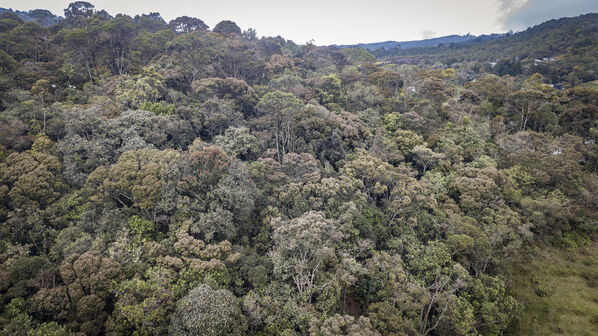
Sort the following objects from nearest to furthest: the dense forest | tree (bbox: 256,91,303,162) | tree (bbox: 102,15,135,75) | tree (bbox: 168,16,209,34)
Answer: the dense forest, tree (bbox: 256,91,303,162), tree (bbox: 102,15,135,75), tree (bbox: 168,16,209,34)

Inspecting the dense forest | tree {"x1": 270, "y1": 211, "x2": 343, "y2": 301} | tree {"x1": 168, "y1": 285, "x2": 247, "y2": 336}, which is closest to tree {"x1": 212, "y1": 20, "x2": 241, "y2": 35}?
the dense forest

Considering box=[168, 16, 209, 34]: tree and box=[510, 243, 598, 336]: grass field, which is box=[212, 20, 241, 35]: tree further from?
box=[510, 243, 598, 336]: grass field

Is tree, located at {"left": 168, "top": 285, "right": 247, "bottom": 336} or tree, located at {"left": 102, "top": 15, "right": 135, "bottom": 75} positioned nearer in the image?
tree, located at {"left": 168, "top": 285, "right": 247, "bottom": 336}

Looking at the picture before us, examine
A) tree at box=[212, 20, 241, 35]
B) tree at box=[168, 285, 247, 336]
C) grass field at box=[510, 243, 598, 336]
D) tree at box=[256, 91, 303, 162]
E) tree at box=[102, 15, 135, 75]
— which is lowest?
grass field at box=[510, 243, 598, 336]

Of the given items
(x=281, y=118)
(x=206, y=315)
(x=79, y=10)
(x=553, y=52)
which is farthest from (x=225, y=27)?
(x=553, y=52)

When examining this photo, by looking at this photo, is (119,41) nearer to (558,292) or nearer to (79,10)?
A: (79,10)

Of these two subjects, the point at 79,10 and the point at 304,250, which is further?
the point at 79,10
